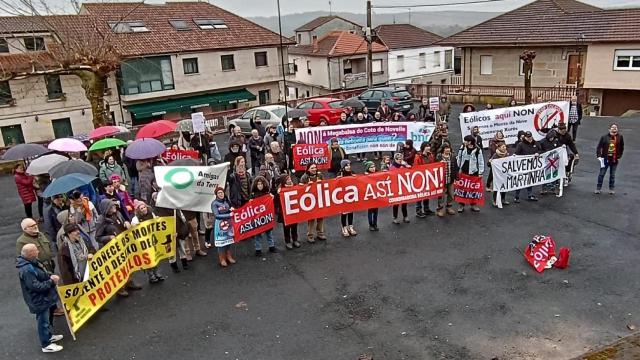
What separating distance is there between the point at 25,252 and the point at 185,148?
29.0ft

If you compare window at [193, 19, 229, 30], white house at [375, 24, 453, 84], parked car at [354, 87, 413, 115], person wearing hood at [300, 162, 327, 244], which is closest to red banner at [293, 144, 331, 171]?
person wearing hood at [300, 162, 327, 244]

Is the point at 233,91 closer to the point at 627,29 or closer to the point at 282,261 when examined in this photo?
the point at 627,29

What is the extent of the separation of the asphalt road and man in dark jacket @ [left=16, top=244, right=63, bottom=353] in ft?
0.91

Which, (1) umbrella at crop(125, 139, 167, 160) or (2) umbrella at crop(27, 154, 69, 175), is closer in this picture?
(1) umbrella at crop(125, 139, 167, 160)

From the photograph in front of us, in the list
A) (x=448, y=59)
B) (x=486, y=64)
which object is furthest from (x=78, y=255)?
(x=448, y=59)

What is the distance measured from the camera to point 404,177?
1109 centimetres

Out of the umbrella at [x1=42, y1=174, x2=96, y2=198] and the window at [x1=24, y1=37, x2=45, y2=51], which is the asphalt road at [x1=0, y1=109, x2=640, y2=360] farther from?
the window at [x1=24, y1=37, x2=45, y2=51]

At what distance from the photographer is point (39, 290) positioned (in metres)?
6.87

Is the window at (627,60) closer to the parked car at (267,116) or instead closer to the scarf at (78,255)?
the parked car at (267,116)

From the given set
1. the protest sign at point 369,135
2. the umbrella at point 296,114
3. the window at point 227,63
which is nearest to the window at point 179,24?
the window at point 227,63

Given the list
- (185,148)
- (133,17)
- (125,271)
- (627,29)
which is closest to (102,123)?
(185,148)

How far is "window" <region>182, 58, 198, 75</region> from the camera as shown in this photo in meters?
37.2

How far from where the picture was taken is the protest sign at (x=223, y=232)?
9477 mm

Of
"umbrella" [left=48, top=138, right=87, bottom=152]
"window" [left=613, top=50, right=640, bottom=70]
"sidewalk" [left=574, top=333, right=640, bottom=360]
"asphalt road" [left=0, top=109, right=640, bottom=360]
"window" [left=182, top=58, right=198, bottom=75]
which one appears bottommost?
"sidewalk" [left=574, top=333, right=640, bottom=360]
